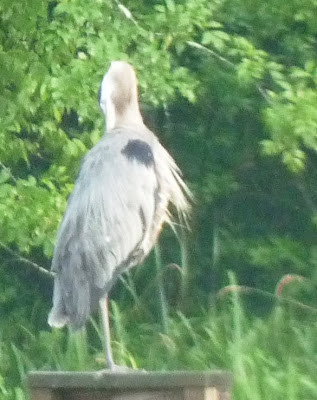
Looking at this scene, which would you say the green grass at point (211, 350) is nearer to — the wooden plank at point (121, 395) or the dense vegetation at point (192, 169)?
the dense vegetation at point (192, 169)

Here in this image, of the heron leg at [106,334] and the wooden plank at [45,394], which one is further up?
the wooden plank at [45,394]

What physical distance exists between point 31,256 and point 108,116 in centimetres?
349

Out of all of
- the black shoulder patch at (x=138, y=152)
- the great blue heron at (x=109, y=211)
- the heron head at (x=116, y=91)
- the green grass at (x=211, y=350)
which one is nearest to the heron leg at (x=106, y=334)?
the great blue heron at (x=109, y=211)

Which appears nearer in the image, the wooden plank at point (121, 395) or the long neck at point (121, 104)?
the wooden plank at point (121, 395)

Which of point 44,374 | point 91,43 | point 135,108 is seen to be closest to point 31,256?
point 91,43

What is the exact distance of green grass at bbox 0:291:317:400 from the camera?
5.42m

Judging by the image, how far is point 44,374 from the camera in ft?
9.91

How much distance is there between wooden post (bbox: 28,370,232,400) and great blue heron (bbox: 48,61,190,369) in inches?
34.1

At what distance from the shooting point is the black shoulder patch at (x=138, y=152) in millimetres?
4051

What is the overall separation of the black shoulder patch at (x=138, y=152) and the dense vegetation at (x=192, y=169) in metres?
1.45

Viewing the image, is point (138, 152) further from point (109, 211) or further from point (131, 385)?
point (131, 385)

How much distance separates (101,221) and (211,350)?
2179mm

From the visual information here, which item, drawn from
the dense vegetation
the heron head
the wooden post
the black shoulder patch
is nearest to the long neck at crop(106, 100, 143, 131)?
the heron head

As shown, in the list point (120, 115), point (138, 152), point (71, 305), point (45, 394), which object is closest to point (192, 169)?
point (120, 115)
